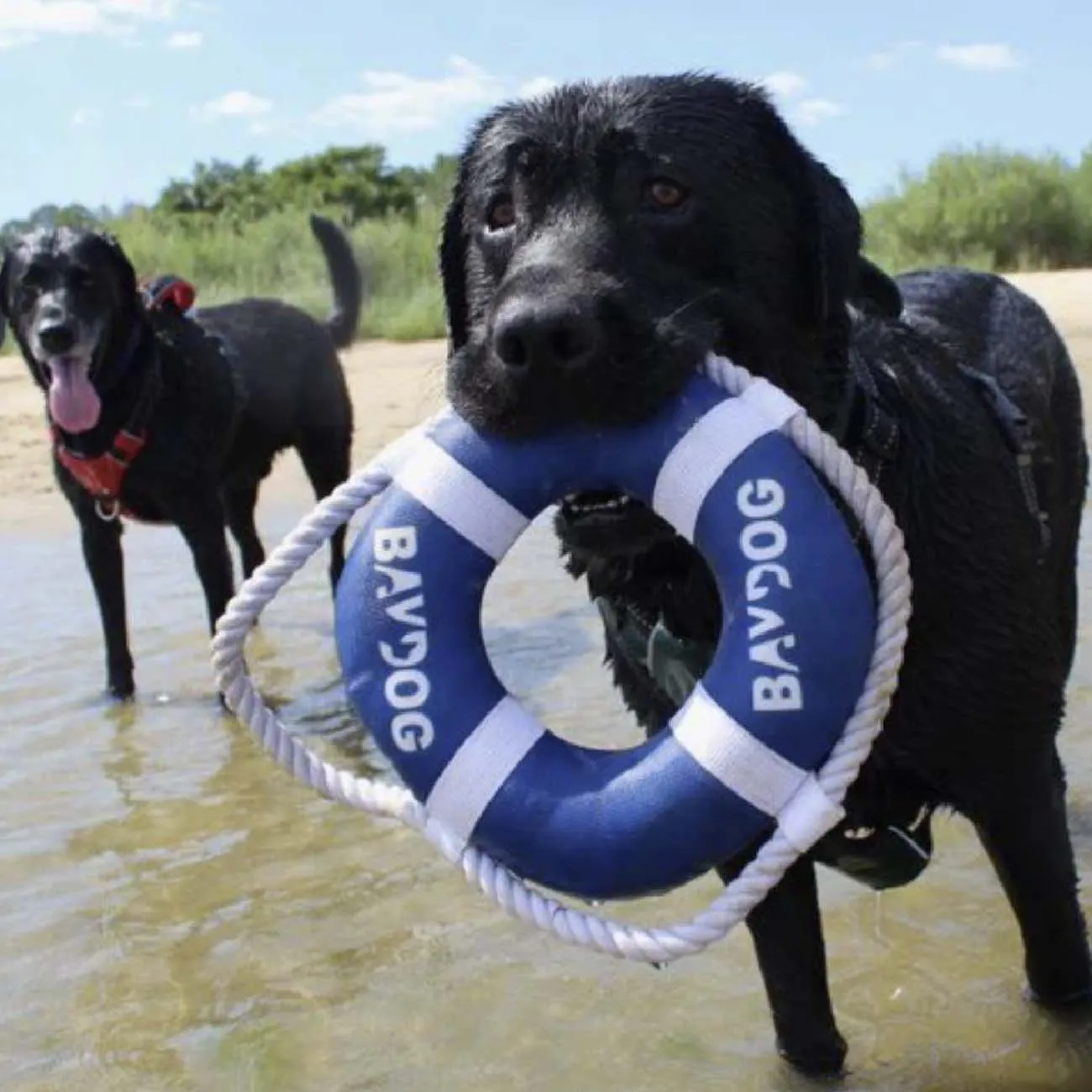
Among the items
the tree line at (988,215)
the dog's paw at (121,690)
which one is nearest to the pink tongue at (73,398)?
the dog's paw at (121,690)

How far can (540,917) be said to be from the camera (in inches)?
85.8

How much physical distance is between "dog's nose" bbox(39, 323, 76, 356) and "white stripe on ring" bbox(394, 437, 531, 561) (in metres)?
3.86

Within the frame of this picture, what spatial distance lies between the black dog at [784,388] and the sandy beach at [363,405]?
518 centimetres

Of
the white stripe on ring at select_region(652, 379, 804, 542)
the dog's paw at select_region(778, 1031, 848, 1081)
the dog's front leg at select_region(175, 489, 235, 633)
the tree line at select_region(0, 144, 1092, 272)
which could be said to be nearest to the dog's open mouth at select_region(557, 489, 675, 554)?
the white stripe on ring at select_region(652, 379, 804, 542)

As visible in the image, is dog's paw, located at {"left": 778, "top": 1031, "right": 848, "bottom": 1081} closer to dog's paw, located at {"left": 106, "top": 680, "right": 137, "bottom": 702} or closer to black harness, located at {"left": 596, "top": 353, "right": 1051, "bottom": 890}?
black harness, located at {"left": 596, "top": 353, "right": 1051, "bottom": 890}

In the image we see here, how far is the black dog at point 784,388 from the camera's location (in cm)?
228

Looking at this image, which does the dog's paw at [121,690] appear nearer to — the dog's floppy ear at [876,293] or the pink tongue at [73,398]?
the pink tongue at [73,398]

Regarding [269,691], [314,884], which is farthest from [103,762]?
[314,884]

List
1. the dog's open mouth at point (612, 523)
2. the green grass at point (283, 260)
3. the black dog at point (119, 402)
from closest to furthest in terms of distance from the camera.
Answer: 1. the dog's open mouth at point (612, 523)
2. the black dog at point (119, 402)
3. the green grass at point (283, 260)

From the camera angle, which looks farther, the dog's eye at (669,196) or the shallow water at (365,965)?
the shallow water at (365,965)

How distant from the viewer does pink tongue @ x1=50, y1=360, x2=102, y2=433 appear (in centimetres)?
591

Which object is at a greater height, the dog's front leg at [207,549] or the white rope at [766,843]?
the white rope at [766,843]

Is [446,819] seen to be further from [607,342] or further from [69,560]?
[69,560]

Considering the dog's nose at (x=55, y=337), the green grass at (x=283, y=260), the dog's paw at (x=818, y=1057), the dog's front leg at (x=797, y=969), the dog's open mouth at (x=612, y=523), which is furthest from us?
the green grass at (x=283, y=260)
